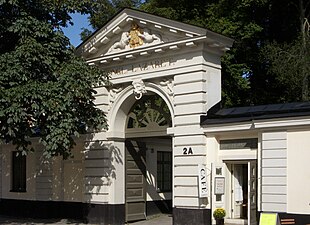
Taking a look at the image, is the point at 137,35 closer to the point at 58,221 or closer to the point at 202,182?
the point at 202,182

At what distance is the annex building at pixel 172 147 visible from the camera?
15.2 m

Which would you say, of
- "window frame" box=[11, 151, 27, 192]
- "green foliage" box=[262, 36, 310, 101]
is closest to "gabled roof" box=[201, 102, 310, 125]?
"green foliage" box=[262, 36, 310, 101]

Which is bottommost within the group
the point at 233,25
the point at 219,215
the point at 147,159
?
the point at 219,215

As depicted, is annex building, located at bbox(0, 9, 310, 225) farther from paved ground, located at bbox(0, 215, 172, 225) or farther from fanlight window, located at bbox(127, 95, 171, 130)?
paved ground, located at bbox(0, 215, 172, 225)

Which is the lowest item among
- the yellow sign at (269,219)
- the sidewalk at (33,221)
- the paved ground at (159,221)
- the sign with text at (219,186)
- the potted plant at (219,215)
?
the sidewalk at (33,221)

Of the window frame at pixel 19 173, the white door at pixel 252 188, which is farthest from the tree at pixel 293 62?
the window frame at pixel 19 173

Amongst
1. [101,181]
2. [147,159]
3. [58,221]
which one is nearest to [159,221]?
[147,159]

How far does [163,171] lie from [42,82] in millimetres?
7503

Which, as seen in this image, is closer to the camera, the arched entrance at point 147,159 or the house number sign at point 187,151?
the house number sign at point 187,151

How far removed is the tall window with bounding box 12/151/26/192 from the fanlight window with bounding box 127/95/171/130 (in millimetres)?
6178

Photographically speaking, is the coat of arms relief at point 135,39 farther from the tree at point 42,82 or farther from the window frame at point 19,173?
the window frame at point 19,173

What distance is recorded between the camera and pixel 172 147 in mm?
18797

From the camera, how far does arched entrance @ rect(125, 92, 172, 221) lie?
19.8 m

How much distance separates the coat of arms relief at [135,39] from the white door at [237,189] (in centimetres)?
483
